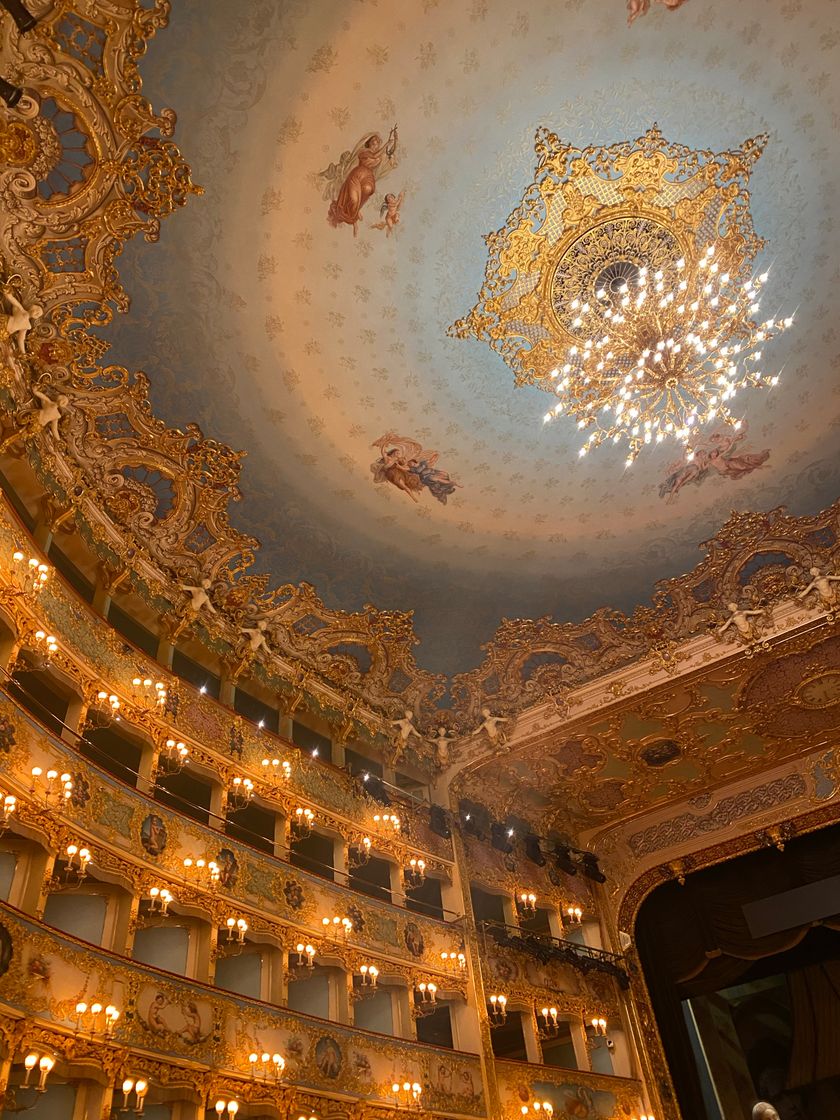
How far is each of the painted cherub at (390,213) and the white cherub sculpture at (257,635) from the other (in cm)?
735

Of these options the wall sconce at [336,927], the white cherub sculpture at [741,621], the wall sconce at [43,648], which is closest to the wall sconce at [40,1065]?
the wall sconce at [43,648]

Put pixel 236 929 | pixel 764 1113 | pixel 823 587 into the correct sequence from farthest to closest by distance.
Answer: pixel 823 587
pixel 236 929
pixel 764 1113

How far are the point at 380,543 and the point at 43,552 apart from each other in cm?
609

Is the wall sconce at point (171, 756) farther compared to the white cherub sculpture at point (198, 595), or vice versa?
the white cherub sculpture at point (198, 595)

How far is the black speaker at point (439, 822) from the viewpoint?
17.5 meters

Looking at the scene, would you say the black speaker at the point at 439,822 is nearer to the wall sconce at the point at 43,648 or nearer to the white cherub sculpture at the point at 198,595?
the white cherub sculpture at the point at 198,595

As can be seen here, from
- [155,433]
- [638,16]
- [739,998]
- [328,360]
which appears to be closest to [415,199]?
[328,360]

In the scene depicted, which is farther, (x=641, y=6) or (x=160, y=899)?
(x=641, y=6)

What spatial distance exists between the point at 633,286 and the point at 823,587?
23.3 ft

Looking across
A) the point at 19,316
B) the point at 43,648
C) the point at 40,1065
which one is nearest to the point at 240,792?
the point at 43,648

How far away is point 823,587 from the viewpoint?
1648 cm

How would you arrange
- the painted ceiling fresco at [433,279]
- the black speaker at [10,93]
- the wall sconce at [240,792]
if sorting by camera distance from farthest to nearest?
the wall sconce at [240,792], the painted ceiling fresco at [433,279], the black speaker at [10,93]

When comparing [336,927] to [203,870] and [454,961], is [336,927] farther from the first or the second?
[454,961]

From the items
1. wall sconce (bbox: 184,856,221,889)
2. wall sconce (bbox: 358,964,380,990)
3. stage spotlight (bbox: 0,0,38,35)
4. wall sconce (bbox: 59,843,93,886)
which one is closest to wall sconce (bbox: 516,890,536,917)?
wall sconce (bbox: 358,964,380,990)
